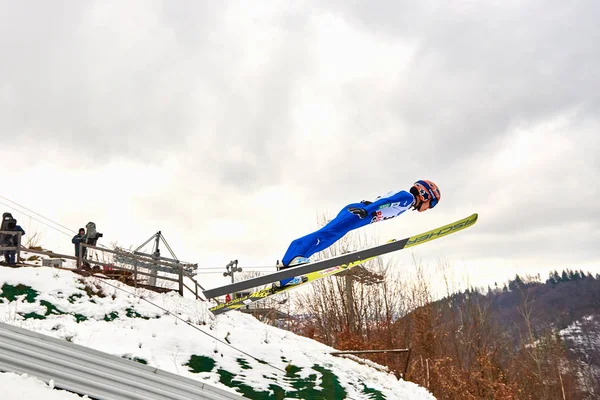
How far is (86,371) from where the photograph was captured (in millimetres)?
4297

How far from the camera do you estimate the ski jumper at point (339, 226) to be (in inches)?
278

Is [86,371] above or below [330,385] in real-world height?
above

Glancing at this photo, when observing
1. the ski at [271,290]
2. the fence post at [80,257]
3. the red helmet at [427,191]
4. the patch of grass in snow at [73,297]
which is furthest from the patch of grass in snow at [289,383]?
the fence post at [80,257]

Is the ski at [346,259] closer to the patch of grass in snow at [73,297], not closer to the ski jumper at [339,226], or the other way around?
the ski jumper at [339,226]

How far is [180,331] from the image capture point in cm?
871

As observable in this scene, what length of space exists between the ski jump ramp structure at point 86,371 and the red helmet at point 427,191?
15.9ft

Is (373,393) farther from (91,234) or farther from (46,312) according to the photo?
(91,234)

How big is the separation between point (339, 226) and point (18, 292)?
7.14m

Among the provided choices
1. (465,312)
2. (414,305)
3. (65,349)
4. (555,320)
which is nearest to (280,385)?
(65,349)

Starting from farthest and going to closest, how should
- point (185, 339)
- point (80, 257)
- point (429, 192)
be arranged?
1. point (80, 257)
2. point (185, 339)
3. point (429, 192)

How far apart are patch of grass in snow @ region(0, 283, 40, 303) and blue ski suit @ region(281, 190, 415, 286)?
5.87 m

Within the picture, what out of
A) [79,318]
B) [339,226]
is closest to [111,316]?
[79,318]

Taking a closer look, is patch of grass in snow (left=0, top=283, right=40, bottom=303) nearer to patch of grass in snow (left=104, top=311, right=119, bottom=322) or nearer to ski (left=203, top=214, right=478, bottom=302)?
patch of grass in snow (left=104, top=311, right=119, bottom=322)

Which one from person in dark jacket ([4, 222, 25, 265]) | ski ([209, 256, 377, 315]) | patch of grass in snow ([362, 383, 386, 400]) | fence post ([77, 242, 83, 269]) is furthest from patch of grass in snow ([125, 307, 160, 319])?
patch of grass in snow ([362, 383, 386, 400])
